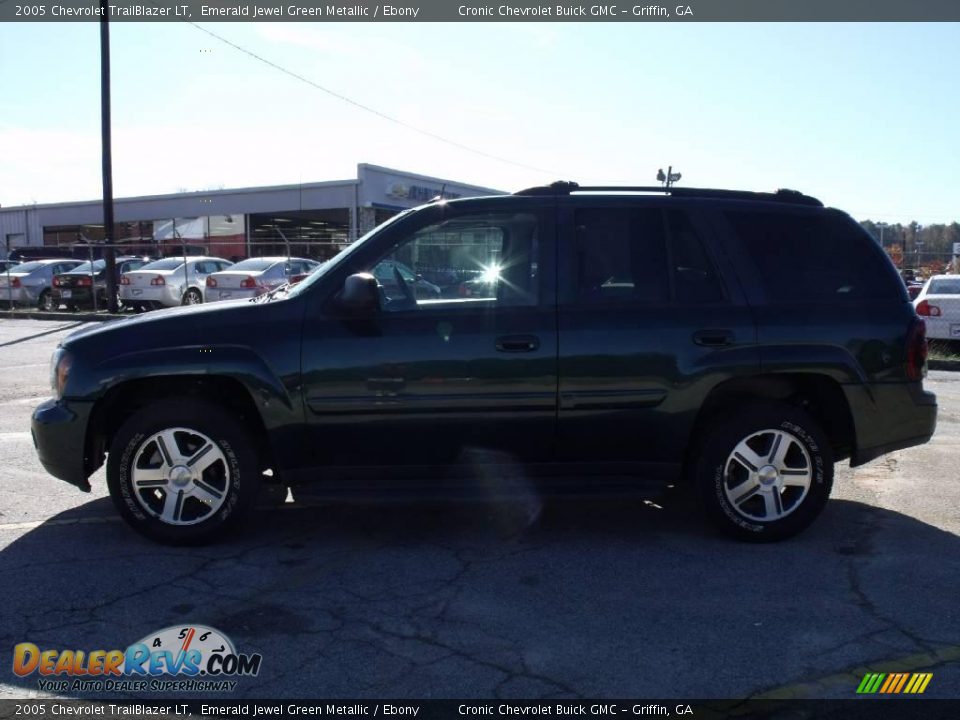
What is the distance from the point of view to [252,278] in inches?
845

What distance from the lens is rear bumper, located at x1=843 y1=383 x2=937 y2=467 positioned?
5195mm

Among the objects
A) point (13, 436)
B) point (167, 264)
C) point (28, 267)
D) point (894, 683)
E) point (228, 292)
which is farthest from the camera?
point (28, 267)

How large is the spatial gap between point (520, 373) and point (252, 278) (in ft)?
57.4

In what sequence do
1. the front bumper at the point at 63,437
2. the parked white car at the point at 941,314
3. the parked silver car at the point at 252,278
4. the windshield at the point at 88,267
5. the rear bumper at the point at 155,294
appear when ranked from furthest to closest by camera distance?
1. the windshield at the point at 88,267
2. the rear bumper at the point at 155,294
3. the parked silver car at the point at 252,278
4. the parked white car at the point at 941,314
5. the front bumper at the point at 63,437

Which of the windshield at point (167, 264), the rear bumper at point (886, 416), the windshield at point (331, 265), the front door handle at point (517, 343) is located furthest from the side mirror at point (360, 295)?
the windshield at point (167, 264)

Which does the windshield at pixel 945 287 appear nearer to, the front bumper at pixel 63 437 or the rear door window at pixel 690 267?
the rear door window at pixel 690 267

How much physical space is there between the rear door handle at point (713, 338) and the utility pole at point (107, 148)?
2028 centimetres

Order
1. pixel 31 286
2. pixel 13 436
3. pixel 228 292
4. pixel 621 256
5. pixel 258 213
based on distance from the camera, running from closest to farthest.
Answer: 1. pixel 621 256
2. pixel 13 436
3. pixel 228 292
4. pixel 31 286
5. pixel 258 213

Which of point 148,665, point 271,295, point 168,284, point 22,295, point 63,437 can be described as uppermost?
point 271,295

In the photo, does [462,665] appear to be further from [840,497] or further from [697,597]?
[840,497]

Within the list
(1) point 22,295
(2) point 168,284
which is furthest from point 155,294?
(1) point 22,295

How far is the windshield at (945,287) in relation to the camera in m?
16.2

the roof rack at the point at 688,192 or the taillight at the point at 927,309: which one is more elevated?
the roof rack at the point at 688,192

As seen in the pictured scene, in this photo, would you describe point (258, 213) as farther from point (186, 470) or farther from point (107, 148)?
point (186, 470)
